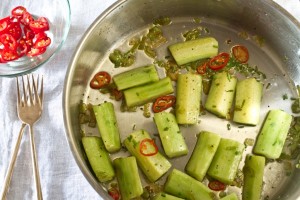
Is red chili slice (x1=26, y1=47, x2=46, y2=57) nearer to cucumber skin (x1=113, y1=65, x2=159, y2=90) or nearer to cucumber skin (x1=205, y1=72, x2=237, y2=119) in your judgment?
cucumber skin (x1=113, y1=65, x2=159, y2=90)

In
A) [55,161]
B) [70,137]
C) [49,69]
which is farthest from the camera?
[49,69]

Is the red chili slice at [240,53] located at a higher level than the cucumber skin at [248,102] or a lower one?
higher

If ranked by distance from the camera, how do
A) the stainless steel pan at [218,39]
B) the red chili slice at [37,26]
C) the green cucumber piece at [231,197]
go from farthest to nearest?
the red chili slice at [37,26], the stainless steel pan at [218,39], the green cucumber piece at [231,197]

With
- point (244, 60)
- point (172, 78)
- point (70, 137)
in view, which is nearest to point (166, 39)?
point (172, 78)

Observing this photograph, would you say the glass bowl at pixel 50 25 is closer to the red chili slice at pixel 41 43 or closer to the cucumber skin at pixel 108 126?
the red chili slice at pixel 41 43

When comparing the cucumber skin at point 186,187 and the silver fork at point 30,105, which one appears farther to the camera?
the silver fork at point 30,105

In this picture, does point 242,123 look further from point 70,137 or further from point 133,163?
point 70,137

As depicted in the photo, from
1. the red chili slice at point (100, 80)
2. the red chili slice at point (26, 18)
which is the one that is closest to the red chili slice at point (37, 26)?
the red chili slice at point (26, 18)
